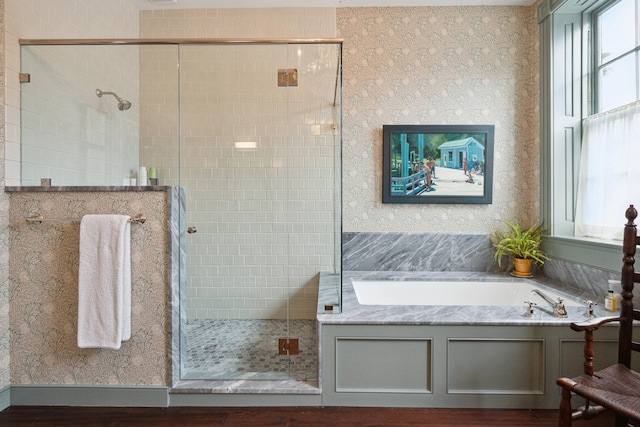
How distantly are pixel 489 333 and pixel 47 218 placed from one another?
262 cm

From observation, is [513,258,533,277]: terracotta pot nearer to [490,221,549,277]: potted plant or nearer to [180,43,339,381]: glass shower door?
[490,221,549,277]: potted plant

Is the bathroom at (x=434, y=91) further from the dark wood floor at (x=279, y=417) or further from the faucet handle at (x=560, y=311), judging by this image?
the dark wood floor at (x=279, y=417)

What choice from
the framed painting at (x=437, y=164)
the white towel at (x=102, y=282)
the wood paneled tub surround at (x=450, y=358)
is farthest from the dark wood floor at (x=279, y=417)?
the framed painting at (x=437, y=164)

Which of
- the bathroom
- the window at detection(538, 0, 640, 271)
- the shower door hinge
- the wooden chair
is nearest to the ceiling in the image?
the bathroom

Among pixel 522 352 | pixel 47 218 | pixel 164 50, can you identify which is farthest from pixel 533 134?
pixel 47 218

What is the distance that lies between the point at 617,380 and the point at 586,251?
3.87 ft

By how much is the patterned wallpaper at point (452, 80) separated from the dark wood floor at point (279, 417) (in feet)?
4.98

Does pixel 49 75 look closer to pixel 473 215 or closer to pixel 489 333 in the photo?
pixel 489 333

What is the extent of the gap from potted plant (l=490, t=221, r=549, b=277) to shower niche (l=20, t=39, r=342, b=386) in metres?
1.62

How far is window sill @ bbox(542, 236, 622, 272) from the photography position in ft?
6.33

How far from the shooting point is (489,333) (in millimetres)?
1666

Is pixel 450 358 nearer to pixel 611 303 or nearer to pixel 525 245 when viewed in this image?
pixel 611 303

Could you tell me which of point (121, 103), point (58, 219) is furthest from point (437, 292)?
point (121, 103)

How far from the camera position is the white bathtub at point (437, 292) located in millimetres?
2514
